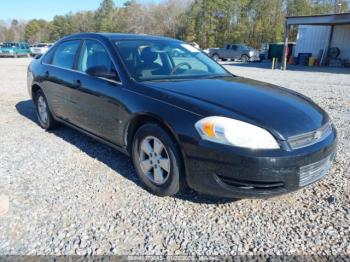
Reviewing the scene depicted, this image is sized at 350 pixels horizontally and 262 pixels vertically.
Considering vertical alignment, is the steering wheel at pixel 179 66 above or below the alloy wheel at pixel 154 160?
above

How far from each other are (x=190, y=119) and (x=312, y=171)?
1.14m

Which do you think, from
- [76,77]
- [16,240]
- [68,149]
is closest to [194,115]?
[16,240]

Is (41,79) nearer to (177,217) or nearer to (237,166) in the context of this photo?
(177,217)

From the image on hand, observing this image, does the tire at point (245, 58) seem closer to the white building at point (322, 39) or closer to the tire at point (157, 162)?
the white building at point (322, 39)

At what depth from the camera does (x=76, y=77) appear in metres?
4.25

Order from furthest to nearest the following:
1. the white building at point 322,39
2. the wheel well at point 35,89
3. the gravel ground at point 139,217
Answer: the white building at point 322,39
the wheel well at point 35,89
the gravel ground at point 139,217

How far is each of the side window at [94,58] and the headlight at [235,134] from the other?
145 cm

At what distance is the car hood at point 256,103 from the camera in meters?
2.79

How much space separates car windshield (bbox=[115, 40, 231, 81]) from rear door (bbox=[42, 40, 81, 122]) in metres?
0.94

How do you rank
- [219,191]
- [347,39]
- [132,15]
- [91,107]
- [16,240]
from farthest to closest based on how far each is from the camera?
[132,15] < [347,39] < [91,107] < [219,191] < [16,240]

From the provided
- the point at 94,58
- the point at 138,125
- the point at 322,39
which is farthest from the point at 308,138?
the point at 322,39

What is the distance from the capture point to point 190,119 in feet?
9.32

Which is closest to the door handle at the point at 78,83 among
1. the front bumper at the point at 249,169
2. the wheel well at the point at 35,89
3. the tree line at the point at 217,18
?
the wheel well at the point at 35,89

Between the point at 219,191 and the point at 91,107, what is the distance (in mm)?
1993
